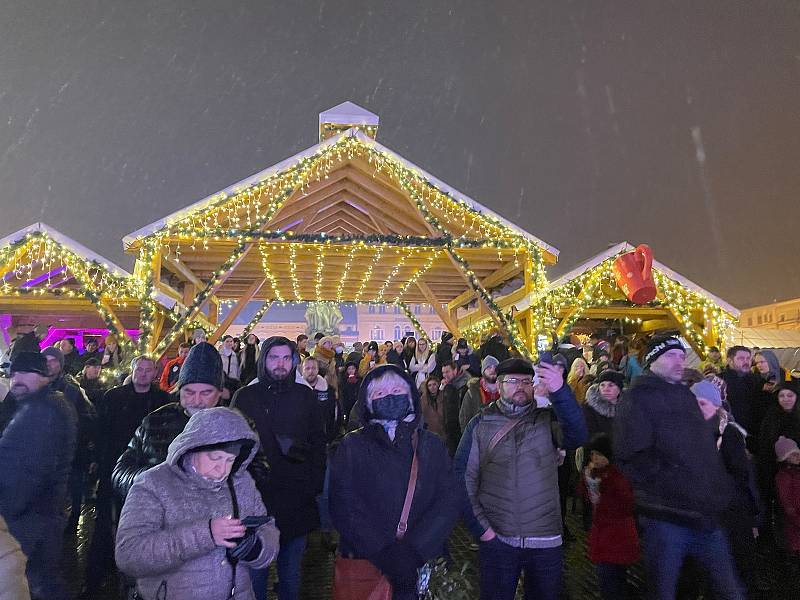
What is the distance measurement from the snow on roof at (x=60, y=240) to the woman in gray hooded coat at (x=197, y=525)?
10.6 meters

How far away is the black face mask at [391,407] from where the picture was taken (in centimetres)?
277

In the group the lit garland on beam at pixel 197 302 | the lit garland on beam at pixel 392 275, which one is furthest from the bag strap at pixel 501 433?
the lit garland on beam at pixel 392 275

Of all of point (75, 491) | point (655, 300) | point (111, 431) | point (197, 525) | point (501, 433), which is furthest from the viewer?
point (655, 300)

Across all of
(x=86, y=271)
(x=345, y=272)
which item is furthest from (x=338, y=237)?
(x=86, y=271)

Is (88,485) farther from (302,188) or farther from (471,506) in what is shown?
(302,188)

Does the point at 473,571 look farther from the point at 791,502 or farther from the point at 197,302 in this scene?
the point at 197,302

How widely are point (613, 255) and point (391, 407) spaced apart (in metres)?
12.0

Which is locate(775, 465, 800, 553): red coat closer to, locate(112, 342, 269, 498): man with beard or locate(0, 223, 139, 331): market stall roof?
locate(112, 342, 269, 498): man with beard

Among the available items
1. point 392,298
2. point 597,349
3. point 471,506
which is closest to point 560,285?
point 597,349

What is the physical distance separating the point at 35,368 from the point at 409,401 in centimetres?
281

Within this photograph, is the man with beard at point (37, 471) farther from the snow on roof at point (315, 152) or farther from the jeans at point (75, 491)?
the snow on roof at point (315, 152)

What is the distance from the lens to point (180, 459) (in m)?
2.35

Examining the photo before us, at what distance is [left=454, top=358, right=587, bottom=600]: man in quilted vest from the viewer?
3211mm

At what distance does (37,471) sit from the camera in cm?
338
